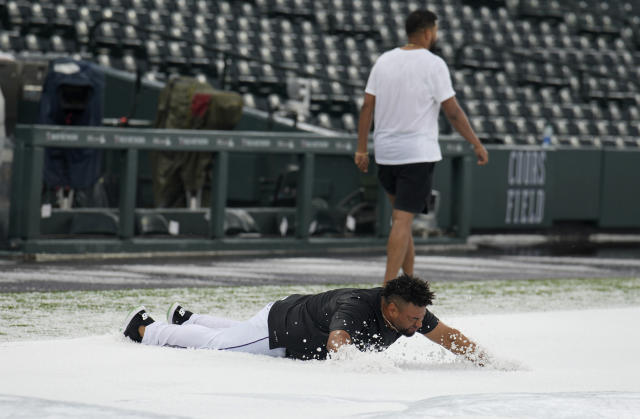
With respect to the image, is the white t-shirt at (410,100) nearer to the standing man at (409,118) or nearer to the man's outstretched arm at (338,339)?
the standing man at (409,118)

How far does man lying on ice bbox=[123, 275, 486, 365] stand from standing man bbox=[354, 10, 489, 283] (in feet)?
6.91

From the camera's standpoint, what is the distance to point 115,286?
8.27 meters

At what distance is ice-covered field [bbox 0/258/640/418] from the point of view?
4.22 meters

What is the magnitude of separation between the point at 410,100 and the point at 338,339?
296cm

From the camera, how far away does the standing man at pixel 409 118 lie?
7406 mm

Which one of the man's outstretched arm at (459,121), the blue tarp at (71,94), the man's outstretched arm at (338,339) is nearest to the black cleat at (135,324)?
the man's outstretched arm at (338,339)

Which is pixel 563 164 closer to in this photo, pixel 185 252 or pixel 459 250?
pixel 459 250

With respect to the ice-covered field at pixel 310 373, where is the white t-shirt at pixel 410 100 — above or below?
above

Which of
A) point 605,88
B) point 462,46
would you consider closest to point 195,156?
point 462,46

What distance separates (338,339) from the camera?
484 centimetres

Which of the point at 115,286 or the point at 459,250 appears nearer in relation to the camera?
the point at 115,286

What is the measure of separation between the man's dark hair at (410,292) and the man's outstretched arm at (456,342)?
1.20ft

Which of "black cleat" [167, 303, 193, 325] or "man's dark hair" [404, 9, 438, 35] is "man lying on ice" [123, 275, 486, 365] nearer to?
"black cleat" [167, 303, 193, 325]

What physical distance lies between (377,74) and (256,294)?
1747 millimetres
